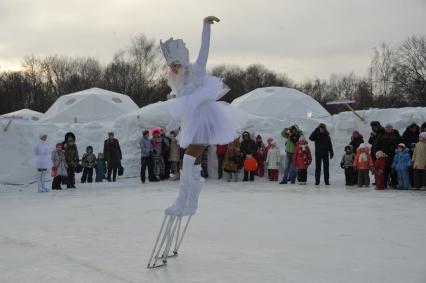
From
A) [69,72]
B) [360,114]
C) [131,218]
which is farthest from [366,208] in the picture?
[69,72]

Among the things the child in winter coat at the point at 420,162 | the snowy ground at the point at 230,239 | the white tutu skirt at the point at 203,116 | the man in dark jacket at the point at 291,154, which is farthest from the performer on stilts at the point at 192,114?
the man in dark jacket at the point at 291,154

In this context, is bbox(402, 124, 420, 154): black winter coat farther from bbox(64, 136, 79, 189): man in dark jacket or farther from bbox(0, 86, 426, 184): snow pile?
bbox(64, 136, 79, 189): man in dark jacket

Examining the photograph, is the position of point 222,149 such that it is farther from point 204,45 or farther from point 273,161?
point 204,45

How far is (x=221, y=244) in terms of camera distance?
6.27 metres

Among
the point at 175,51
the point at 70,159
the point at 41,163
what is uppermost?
the point at 175,51

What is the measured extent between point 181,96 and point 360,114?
58.4 feet

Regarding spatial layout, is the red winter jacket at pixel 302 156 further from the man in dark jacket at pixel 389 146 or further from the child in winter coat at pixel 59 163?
the child in winter coat at pixel 59 163

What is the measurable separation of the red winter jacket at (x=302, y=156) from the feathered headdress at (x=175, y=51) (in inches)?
430

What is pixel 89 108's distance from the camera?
3659cm

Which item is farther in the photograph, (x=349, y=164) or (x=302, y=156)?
(x=302, y=156)

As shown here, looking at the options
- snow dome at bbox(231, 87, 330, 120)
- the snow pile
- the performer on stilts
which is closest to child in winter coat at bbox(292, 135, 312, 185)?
the snow pile

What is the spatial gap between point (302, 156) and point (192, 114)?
35.8 feet

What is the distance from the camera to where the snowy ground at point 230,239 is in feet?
15.8

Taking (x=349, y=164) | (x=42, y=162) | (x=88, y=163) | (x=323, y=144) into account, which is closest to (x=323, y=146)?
(x=323, y=144)
